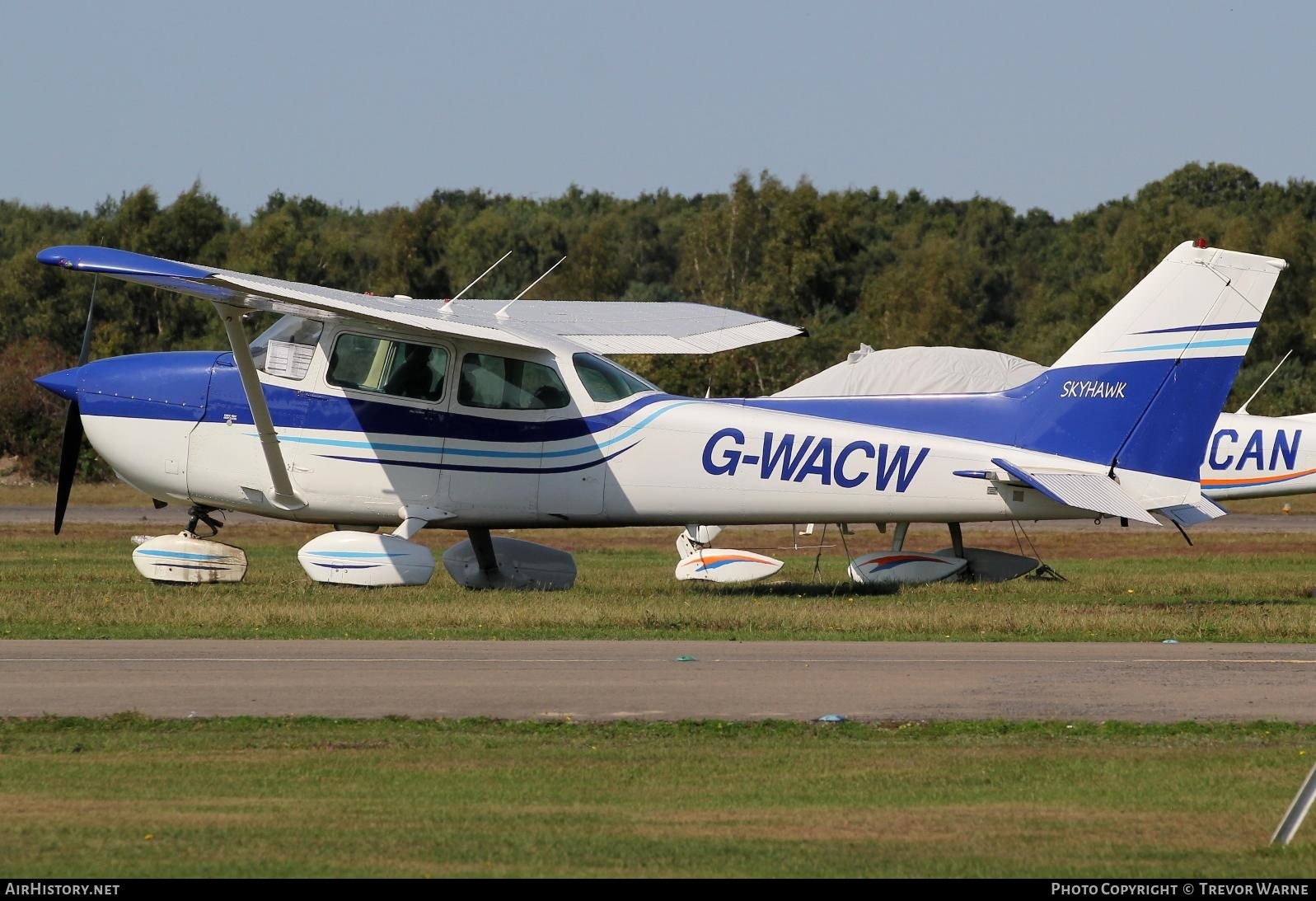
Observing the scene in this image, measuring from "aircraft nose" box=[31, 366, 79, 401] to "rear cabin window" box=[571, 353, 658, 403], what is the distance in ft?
17.5

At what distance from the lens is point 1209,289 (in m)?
15.1

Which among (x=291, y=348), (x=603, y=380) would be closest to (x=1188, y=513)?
(x=603, y=380)

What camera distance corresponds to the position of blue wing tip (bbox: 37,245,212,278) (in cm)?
1388

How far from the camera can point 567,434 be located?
16125 millimetres

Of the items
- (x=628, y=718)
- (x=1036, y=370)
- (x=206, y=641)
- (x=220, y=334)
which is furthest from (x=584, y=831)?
(x=220, y=334)

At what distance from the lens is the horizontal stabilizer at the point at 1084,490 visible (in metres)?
15.0

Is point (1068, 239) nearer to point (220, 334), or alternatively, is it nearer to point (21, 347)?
point (220, 334)

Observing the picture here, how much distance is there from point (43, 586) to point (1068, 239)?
71.2 meters

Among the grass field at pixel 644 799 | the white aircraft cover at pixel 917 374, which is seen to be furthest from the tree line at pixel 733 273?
the grass field at pixel 644 799

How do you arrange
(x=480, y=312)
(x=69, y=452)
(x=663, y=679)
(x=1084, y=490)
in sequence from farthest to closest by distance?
1. (x=480, y=312)
2. (x=69, y=452)
3. (x=1084, y=490)
4. (x=663, y=679)

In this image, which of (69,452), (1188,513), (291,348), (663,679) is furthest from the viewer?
(69,452)

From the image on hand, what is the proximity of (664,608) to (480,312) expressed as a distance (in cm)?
522

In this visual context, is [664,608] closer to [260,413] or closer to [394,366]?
[394,366]

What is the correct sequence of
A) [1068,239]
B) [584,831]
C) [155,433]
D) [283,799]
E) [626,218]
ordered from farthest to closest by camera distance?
1. [626,218]
2. [1068,239]
3. [155,433]
4. [283,799]
5. [584,831]
